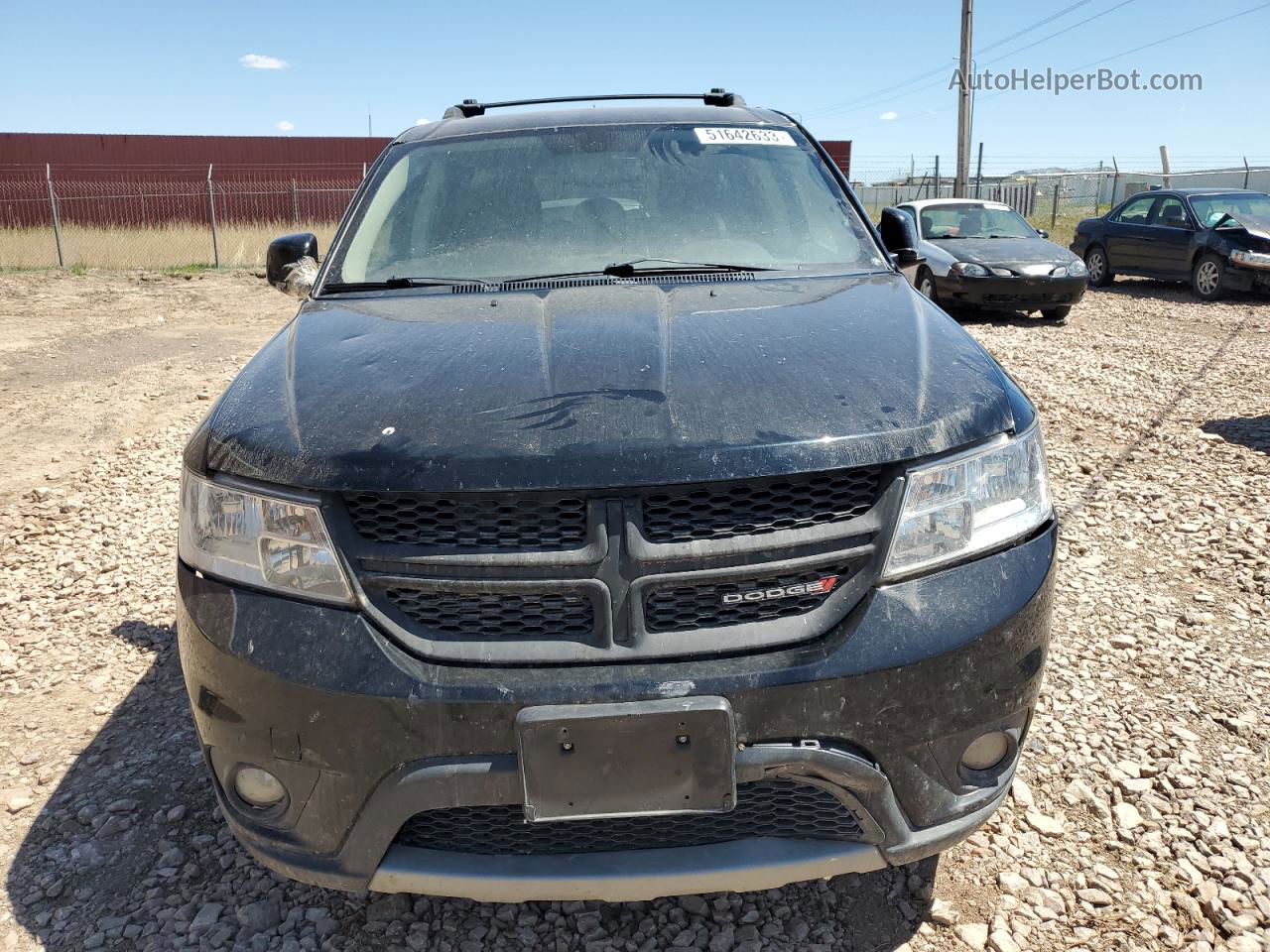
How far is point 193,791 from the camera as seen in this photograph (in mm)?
2781

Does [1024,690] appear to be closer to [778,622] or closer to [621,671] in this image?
[778,622]

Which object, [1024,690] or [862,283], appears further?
[862,283]

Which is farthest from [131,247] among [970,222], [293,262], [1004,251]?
[293,262]

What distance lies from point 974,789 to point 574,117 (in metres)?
2.62

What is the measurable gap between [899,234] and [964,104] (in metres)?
19.0

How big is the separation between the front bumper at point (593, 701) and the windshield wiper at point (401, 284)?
1.26 meters

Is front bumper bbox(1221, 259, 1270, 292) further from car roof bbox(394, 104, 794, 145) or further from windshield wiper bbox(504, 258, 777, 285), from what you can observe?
windshield wiper bbox(504, 258, 777, 285)

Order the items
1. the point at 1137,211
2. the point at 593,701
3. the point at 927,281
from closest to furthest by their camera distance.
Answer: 1. the point at 593,701
2. the point at 927,281
3. the point at 1137,211

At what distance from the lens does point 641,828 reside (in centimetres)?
187

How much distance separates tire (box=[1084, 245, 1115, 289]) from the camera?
1536 cm

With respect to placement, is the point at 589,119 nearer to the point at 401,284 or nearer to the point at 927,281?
the point at 401,284

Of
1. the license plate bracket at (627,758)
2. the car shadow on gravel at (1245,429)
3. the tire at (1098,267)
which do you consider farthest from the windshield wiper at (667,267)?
the tire at (1098,267)

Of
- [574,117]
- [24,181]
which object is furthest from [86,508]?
[24,181]

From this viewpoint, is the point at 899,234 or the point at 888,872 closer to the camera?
the point at 888,872
